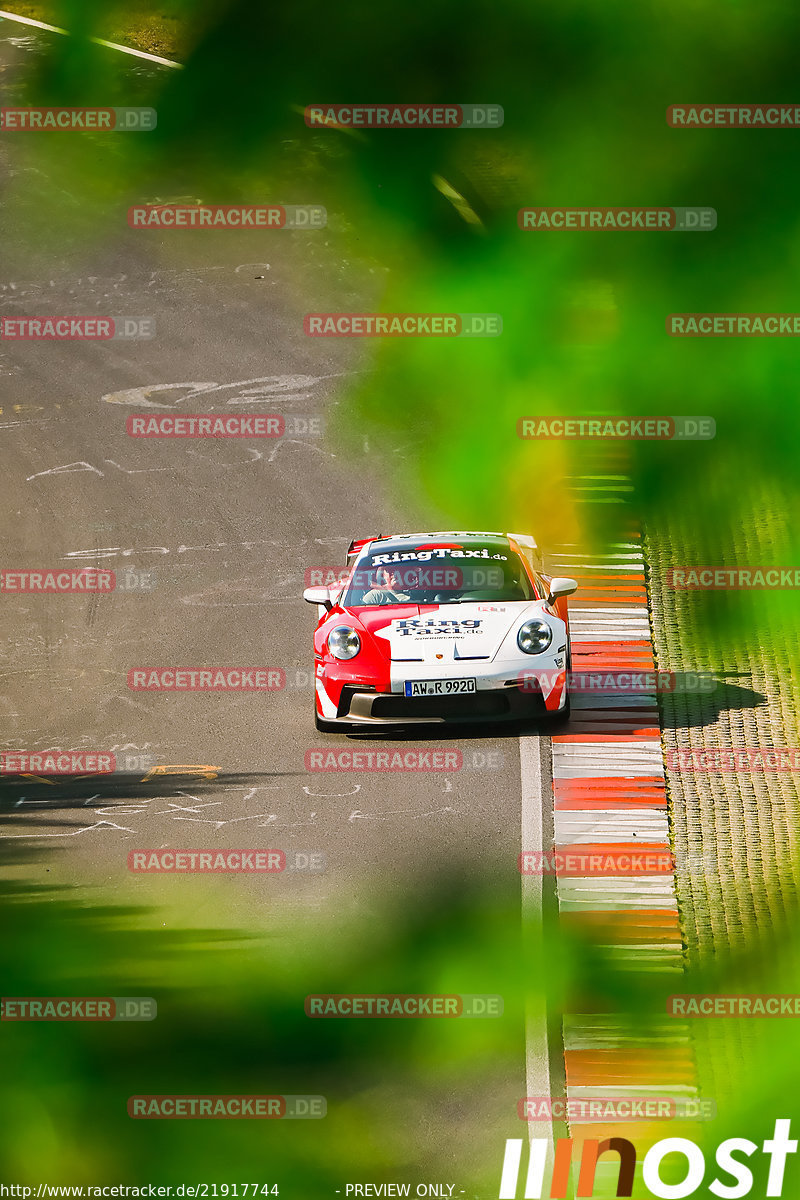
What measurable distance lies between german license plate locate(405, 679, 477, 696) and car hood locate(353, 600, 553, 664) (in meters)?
0.18

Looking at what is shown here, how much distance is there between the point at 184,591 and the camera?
16.7 meters

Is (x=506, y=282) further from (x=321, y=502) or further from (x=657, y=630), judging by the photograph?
(x=657, y=630)

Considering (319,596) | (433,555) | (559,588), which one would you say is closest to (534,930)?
(559,588)

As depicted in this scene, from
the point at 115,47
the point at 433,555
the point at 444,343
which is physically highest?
the point at 115,47

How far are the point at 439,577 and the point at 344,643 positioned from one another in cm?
126

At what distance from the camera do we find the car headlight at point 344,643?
485 inches

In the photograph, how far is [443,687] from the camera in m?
11.9

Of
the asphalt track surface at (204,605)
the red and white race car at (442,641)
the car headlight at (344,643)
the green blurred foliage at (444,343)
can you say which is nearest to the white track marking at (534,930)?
the asphalt track surface at (204,605)

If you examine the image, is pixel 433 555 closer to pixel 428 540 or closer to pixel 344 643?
pixel 428 540

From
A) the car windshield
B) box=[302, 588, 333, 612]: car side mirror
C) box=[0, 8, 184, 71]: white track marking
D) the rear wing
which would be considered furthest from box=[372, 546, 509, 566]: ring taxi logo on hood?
box=[0, 8, 184, 71]: white track marking

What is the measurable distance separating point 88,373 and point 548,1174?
1527cm

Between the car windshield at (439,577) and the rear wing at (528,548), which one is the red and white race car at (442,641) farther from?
the rear wing at (528,548)

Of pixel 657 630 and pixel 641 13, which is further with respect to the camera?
pixel 641 13

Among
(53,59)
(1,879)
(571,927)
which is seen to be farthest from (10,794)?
(53,59)
